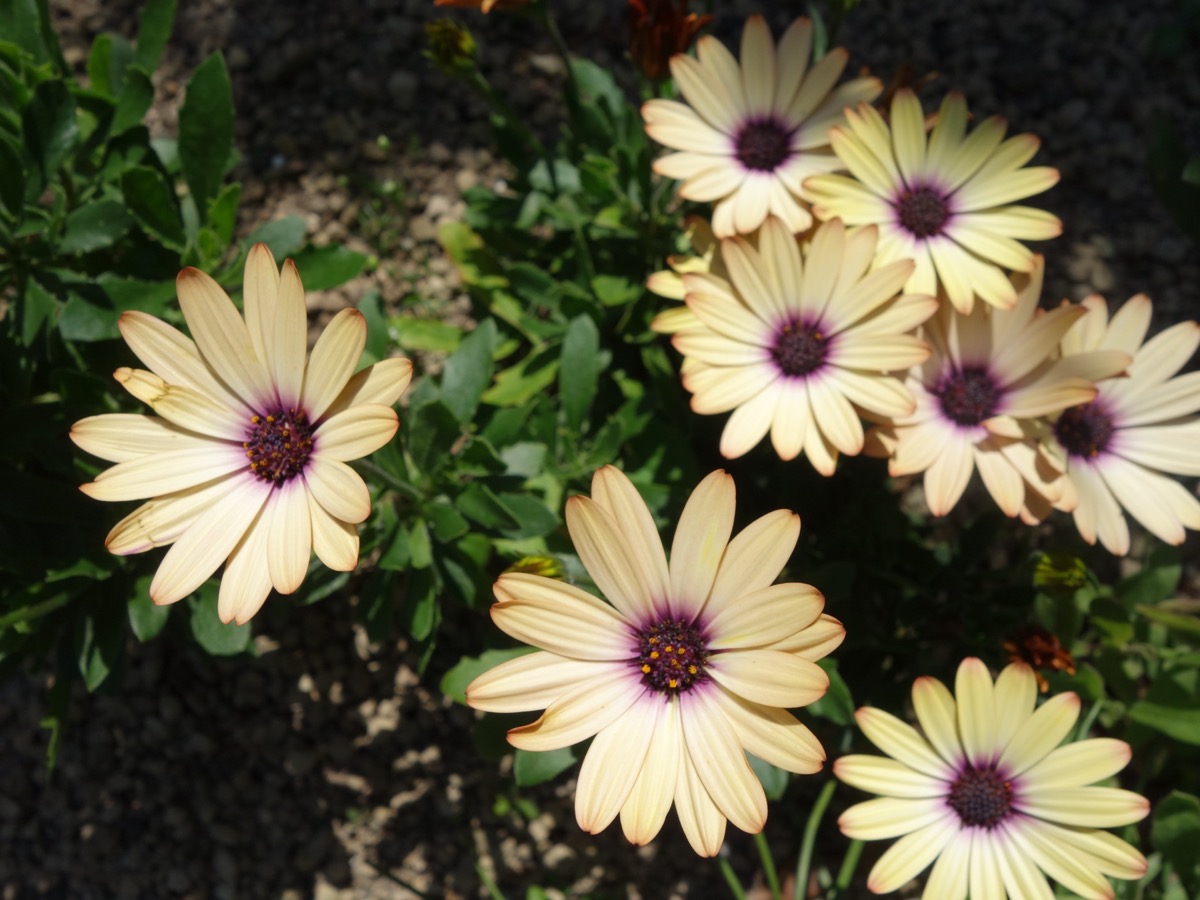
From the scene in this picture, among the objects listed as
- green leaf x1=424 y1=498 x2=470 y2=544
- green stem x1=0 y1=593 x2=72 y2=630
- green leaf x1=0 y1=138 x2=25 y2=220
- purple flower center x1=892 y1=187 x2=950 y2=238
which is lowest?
green stem x1=0 y1=593 x2=72 y2=630

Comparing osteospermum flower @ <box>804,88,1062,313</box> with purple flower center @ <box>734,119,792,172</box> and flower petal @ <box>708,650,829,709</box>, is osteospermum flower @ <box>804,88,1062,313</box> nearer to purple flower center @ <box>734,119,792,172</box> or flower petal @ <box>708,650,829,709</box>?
purple flower center @ <box>734,119,792,172</box>

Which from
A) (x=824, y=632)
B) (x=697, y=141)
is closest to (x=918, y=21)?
(x=697, y=141)

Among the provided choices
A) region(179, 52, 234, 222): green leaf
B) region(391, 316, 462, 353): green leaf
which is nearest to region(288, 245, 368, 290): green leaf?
region(179, 52, 234, 222): green leaf

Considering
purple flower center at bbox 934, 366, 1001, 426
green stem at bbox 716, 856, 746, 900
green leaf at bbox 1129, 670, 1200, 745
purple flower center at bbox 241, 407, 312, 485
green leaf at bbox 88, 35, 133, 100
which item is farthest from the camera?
green stem at bbox 716, 856, 746, 900

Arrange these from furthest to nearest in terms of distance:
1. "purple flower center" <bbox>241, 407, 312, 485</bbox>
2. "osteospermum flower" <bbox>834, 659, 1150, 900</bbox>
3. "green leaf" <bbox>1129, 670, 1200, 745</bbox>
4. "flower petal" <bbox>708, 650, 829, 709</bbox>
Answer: "green leaf" <bbox>1129, 670, 1200, 745</bbox>
"osteospermum flower" <bbox>834, 659, 1150, 900</bbox>
"purple flower center" <bbox>241, 407, 312, 485</bbox>
"flower petal" <bbox>708, 650, 829, 709</bbox>

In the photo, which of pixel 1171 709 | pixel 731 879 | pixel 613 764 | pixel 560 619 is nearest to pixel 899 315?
pixel 560 619

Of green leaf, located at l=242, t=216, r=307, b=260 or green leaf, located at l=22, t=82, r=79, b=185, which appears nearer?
green leaf, located at l=22, t=82, r=79, b=185

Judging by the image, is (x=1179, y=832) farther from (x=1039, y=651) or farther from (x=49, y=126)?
(x=49, y=126)
